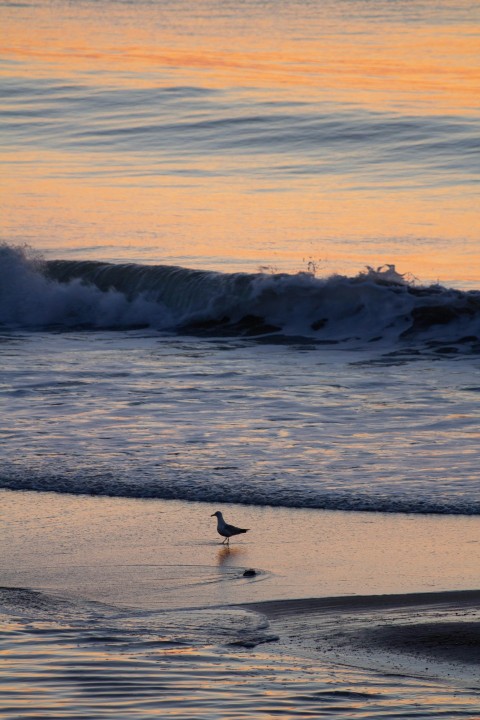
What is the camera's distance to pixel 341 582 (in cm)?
764

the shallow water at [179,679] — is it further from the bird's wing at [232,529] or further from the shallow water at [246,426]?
the shallow water at [246,426]

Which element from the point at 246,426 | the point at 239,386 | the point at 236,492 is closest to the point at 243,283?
the point at 239,386

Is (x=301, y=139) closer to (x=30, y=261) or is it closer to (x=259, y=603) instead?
(x=30, y=261)

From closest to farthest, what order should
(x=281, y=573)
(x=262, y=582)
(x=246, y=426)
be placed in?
(x=262, y=582) → (x=281, y=573) → (x=246, y=426)

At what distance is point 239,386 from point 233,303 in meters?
5.43

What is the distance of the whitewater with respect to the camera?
10094 millimetres

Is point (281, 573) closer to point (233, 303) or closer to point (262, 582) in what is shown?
point (262, 582)

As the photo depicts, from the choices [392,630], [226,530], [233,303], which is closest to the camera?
[392,630]

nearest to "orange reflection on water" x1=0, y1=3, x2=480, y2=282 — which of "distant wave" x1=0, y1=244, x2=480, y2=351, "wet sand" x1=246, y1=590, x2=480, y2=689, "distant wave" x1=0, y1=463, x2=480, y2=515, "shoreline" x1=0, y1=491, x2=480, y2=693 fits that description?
"distant wave" x1=0, y1=244, x2=480, y2=351

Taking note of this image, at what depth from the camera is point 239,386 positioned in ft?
45.8

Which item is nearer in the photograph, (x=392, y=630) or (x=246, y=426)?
(x=392, y=630)

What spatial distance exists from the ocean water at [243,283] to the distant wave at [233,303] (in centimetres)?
4

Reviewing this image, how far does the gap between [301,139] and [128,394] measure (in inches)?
674

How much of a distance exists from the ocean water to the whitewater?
0.04m
